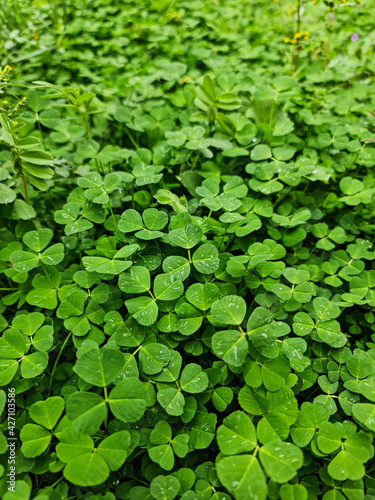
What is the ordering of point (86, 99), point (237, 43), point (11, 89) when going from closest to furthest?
point (86, 99)
point (11, 89)
point (237, 43)

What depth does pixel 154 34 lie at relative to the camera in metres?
3.40

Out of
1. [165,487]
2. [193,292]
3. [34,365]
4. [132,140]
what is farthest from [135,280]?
[132,140]

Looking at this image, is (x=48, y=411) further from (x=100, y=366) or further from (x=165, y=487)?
(x=165, y=487)

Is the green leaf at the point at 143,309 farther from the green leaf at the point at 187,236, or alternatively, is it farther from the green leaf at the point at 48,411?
the green leaf at the point at 48,411

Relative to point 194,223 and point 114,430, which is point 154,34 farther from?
point 114,430

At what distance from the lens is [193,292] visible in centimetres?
145

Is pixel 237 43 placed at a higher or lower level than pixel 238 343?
A: higher

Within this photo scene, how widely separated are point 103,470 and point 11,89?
2.68 meters

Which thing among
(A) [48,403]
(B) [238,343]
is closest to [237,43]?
(B) [238,343]

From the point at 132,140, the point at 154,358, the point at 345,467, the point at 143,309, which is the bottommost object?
the point at 345,467

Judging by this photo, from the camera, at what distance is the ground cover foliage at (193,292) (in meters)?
1.22

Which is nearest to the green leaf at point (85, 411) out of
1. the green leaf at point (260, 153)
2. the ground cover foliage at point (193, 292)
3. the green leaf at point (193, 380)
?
the ground cover foliage at point (193, 292)

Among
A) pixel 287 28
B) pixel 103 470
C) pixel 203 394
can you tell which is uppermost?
pixel 287 28

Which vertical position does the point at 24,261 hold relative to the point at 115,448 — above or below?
above
